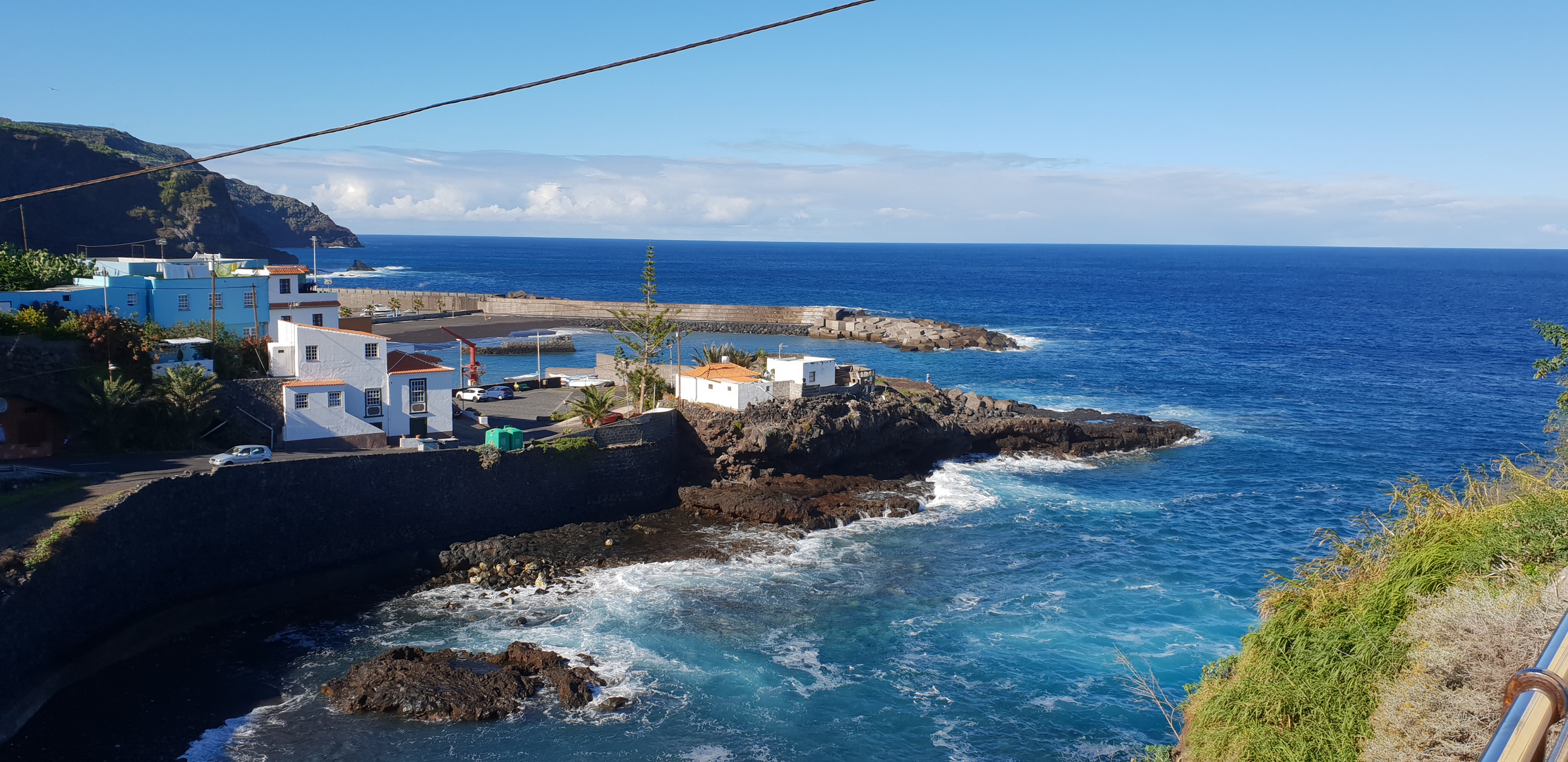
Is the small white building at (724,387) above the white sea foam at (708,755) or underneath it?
above

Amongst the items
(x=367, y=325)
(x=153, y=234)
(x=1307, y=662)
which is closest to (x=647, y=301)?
(x=367, y=325)

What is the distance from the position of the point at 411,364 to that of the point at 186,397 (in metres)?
7.09

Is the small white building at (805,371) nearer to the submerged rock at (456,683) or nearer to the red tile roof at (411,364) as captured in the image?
the red tile roof at (411,364)

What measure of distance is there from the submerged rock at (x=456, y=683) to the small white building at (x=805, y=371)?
22990mm

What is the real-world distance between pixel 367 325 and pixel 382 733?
31349 mm

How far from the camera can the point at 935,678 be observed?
23.9m

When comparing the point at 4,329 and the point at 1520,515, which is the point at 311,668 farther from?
the point at 1520,515

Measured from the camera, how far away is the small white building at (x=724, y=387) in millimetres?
42094

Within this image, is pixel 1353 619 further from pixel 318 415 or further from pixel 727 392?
pixel 727 392

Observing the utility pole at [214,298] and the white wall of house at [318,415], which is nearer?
the white wall of house at [318,415]

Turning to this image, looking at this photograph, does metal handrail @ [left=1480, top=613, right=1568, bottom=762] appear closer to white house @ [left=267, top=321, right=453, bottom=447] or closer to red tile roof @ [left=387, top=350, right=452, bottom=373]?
white house @ [left=267, top=321, right=453, bottom=447]

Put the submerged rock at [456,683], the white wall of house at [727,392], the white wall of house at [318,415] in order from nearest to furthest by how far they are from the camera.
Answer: the submerged rock at [456,683] → the white wall of house at [318,415] → the white wall of house at [727,392]

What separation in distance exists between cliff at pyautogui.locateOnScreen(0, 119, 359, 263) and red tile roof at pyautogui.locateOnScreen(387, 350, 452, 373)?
9485cm

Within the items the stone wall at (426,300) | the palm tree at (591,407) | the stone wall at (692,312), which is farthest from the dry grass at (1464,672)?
the stone wall at (426,300)
